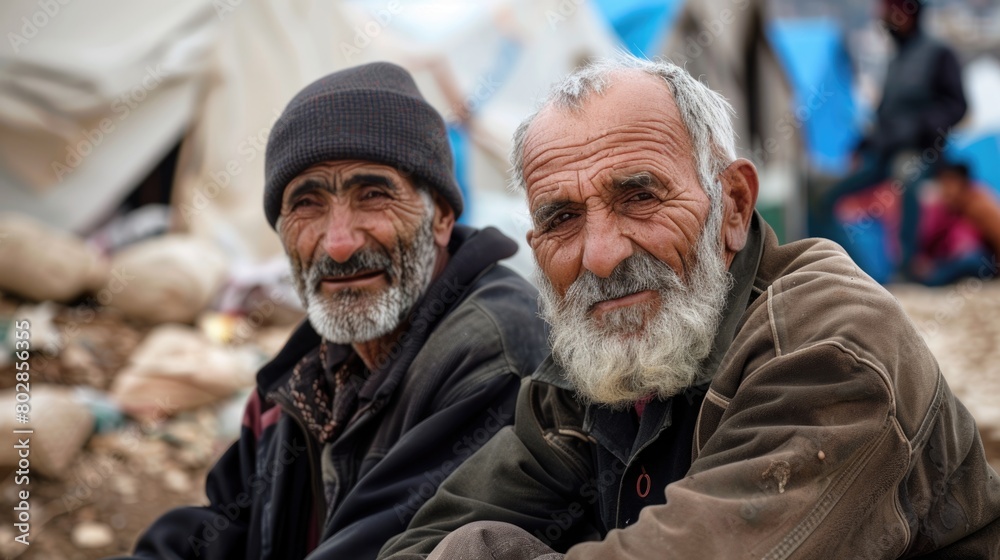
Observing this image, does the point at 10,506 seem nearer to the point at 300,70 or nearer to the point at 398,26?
the point at 300,70

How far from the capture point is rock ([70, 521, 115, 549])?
477 cm

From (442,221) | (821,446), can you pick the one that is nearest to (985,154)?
(442,221)

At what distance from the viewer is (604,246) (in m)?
2.07

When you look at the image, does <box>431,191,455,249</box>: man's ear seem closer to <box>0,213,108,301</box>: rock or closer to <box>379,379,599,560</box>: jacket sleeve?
<box>379,379,599,560</box>: jacket sleeve

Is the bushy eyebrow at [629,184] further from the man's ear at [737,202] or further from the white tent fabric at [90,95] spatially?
the white tent fabric at [90,95]

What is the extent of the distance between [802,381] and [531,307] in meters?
1.38

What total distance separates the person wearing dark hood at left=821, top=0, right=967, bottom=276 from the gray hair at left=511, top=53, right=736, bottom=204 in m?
7.30

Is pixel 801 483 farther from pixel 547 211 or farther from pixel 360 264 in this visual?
pixel 360 264

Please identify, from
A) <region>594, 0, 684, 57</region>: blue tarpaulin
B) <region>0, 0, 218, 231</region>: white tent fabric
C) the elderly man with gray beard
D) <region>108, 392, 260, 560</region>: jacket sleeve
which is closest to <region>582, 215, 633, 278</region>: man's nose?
the elderly man with gray beard

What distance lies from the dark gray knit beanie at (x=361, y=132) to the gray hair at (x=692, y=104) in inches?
34.0

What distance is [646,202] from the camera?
211 centimetres

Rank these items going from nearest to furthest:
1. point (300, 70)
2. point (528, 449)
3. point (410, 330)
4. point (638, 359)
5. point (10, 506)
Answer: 1. point (638, 359)
2. point (528, 449)
3. point (410, 330)
4. point (10, 506)
5. point (300, 70)

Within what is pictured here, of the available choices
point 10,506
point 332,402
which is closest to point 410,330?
point 332,402

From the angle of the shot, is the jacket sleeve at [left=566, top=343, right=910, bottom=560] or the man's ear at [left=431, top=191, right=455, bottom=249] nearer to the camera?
the jacket sleeve at [left=566, top=343, right=910, bottom=560]
